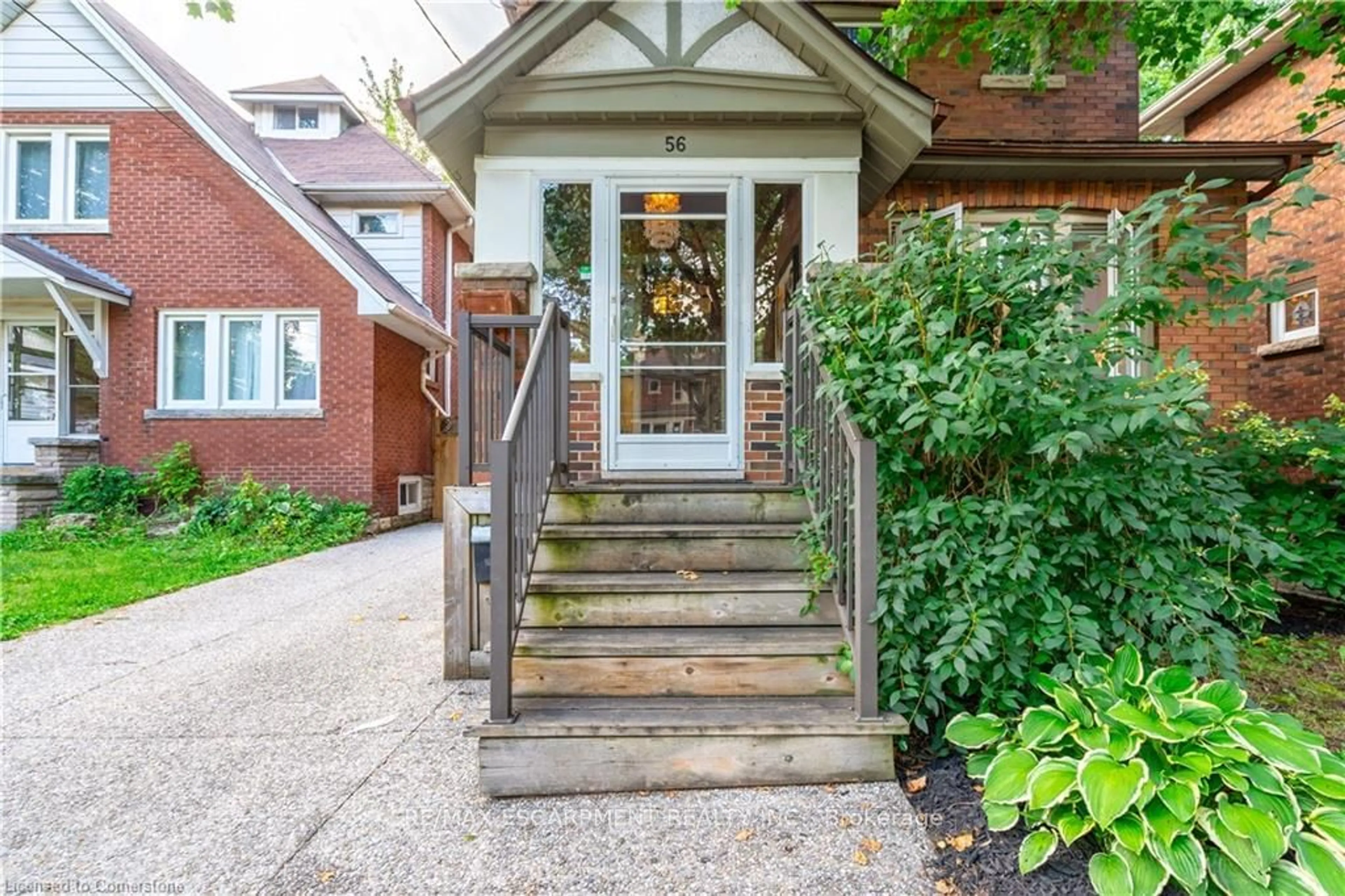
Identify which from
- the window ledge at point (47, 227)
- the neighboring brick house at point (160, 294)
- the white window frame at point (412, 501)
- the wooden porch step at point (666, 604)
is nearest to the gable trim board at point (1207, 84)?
the wooden porch step at point (666, 604)

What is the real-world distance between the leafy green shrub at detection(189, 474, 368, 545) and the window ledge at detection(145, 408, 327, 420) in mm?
837

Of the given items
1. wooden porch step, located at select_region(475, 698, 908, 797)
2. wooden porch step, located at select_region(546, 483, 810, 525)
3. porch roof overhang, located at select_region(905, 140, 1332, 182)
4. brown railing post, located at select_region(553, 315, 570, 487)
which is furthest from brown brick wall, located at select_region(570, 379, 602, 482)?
porch roof overhang, located at select_region(905, 140, 1332, 182)

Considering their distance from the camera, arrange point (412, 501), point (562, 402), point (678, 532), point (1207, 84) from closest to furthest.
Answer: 1. point (678, 532)
2. point (562, 402)
3. point (1207, 84)
4. point (412, 501)

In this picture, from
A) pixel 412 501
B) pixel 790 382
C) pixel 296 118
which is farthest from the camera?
pixel 296 118

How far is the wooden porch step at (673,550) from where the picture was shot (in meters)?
3.03

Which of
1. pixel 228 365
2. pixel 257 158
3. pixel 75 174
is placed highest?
pixel 257 158

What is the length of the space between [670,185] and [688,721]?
138 inches

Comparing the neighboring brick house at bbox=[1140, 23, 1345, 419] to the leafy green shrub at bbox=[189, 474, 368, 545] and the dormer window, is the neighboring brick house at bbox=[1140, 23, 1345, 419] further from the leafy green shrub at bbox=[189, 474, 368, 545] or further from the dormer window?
the dormer window

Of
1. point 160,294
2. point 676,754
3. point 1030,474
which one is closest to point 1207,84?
point 1030,474

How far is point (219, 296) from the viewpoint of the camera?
27.6ft

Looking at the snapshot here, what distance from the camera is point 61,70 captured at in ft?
Answer: 27.3

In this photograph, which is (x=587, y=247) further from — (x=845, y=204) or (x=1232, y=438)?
(x=1232, y=438)

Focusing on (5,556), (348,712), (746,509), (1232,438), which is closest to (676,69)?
(746,509)

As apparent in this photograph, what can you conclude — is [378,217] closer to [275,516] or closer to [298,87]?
[298,87]
